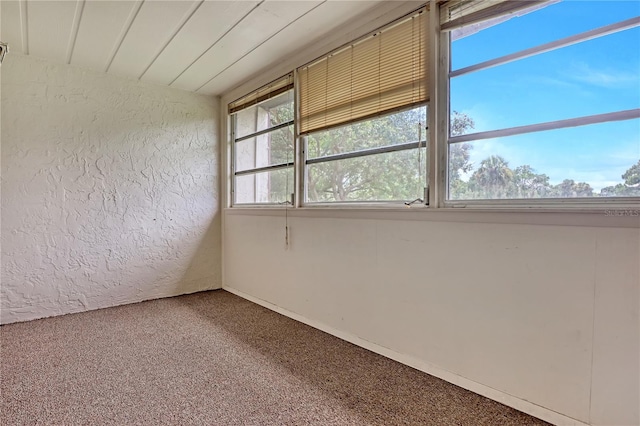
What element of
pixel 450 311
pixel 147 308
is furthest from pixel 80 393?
pixel 450 311

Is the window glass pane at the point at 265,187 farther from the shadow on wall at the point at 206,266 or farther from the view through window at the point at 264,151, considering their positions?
the shadow on wall at the point at 206,266

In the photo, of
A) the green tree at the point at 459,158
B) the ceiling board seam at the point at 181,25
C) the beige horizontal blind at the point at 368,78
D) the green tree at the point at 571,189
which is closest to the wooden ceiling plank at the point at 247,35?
the ceiling board seam at the point at 181,25

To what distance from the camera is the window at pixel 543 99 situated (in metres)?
1.28

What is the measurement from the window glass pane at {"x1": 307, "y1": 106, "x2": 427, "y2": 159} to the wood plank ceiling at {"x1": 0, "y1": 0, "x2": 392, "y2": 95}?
68 centimetres

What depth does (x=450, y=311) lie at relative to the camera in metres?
1.70

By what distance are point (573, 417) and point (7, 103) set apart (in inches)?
159

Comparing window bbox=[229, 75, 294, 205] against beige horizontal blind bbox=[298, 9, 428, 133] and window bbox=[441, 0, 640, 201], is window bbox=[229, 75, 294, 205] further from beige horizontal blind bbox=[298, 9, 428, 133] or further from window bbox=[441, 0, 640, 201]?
window bbox=[441, 0, 640, 201]

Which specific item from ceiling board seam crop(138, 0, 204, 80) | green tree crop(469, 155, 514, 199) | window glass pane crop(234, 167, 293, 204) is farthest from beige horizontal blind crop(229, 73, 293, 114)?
green tree crop(469, 155, 514, 199)

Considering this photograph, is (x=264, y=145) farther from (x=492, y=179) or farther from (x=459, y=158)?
(x=492, y=179)

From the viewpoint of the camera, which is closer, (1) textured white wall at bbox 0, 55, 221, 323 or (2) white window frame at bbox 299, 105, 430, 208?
(2) white window frame at bbox 299, 105, 430, 208

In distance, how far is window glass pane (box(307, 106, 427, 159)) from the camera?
6.24 feet

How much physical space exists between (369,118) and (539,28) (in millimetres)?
942

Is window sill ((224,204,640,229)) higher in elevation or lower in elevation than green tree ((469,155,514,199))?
lower

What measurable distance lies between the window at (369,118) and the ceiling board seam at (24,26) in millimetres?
1754
